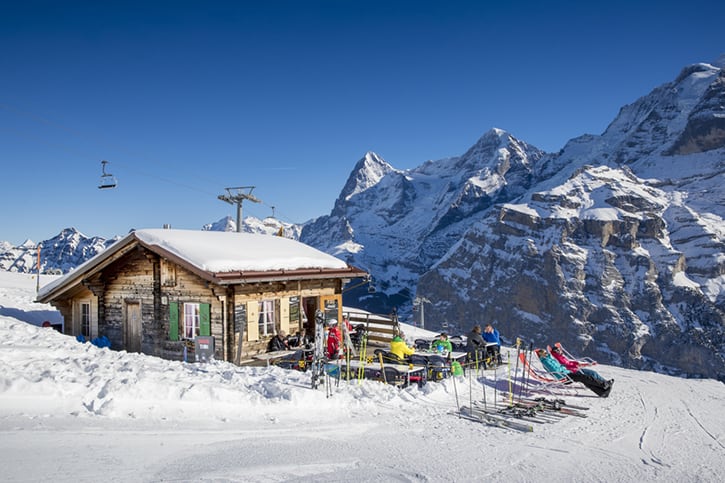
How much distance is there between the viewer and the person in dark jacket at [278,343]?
16.2 metres

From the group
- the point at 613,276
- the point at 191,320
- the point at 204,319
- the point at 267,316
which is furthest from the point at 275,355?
the point at 613,276

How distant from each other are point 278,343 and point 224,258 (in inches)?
127

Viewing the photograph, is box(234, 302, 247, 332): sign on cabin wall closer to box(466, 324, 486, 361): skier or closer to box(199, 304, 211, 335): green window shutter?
box(199, 304, 211, 335): green window shutter

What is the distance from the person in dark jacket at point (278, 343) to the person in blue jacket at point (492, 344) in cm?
650

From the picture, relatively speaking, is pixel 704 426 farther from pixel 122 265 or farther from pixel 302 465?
pixel 122 265

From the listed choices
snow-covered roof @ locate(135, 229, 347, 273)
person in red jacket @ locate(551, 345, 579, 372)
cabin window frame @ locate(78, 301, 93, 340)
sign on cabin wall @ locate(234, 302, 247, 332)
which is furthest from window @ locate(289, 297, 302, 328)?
person in red jacket @ locate(551, 345, 579, 372)

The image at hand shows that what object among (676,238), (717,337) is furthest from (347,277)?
(676,238)

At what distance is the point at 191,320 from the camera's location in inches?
641

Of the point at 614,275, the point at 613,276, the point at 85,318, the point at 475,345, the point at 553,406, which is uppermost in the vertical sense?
the point at 85,318

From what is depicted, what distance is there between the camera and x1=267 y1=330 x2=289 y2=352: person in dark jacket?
16188 mm

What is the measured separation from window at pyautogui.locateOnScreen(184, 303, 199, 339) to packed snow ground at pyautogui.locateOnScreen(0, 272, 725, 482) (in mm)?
4640

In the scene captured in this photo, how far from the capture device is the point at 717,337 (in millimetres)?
141250

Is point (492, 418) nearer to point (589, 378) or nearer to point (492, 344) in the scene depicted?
point (589, 378)

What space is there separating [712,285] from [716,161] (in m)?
65.7
